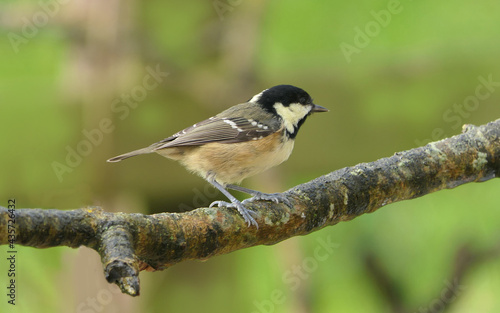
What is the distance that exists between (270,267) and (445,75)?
110 centimetres

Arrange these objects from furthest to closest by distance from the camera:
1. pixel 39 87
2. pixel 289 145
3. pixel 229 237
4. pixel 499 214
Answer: pixel 499 214 → pixel 39 87 → pixel 289 145 → pixel 229 237

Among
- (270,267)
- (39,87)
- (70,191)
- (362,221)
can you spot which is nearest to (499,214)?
(362,221)

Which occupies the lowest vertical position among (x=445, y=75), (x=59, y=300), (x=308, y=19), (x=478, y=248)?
(x=478, y=248)

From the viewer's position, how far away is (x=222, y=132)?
1.91 metres

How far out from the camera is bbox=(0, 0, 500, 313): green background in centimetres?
202

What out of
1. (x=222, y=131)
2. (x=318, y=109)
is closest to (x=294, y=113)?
(x=318, y=109)

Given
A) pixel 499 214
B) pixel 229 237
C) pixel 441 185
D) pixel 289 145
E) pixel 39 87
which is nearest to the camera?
pixel 229 237

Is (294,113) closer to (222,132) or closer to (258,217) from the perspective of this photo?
(222,132)

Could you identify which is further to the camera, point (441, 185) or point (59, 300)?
point (59, 300)

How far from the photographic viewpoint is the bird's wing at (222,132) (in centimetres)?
187

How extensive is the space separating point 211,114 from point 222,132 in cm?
24

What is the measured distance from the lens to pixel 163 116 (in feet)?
6.81

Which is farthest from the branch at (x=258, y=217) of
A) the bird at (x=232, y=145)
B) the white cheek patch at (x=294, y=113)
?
the white cheek patch at (x=294, y=113)

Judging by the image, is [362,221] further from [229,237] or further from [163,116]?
[229,237]
